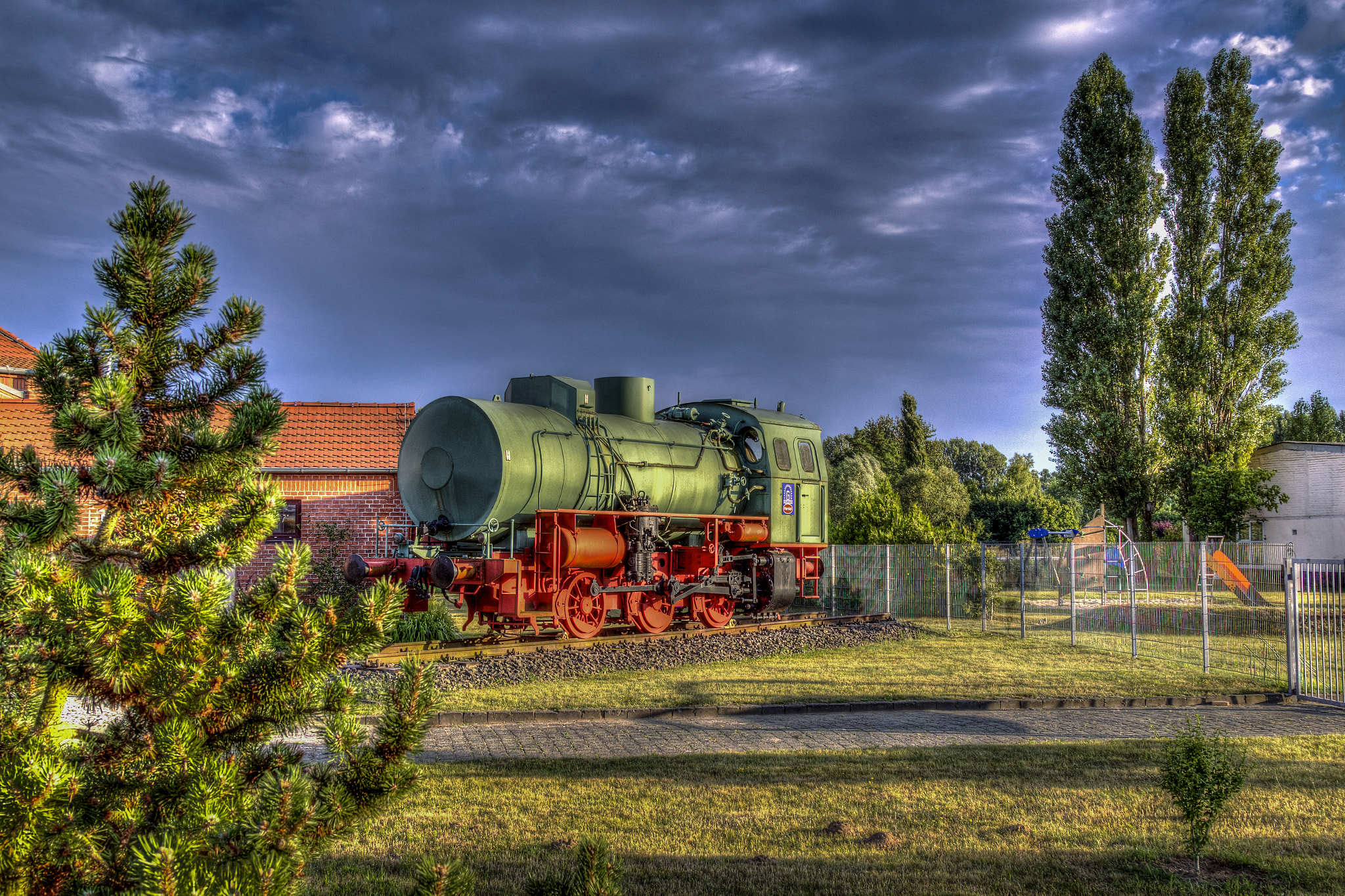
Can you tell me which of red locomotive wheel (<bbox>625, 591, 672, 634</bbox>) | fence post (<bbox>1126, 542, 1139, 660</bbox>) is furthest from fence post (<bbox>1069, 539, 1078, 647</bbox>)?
red locomotive wheel (<bbox>625, 591, 672, 634</bbox>)

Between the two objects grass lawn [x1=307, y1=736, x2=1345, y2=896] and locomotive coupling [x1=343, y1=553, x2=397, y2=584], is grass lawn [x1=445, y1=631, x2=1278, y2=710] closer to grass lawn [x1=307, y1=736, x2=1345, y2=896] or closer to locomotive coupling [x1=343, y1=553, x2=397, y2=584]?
locomotive coupling [x1=343, y1=553, x2=397, y2=584]

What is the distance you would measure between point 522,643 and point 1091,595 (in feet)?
47.9

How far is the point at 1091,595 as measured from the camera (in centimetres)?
2116

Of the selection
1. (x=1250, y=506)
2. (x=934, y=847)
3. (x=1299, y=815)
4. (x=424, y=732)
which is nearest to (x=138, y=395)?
(x=424, y=732)

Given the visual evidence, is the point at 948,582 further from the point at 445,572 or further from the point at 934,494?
the point at 934,494

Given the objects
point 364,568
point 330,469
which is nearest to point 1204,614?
point 364,568

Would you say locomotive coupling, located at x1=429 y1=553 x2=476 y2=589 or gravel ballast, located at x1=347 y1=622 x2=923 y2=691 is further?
locomotive coupling, located at x1=429 y1=553 x2=476 y2=589

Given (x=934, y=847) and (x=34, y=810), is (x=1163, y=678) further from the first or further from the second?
(x=34, y=810)

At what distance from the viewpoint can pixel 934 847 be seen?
5.67 meters

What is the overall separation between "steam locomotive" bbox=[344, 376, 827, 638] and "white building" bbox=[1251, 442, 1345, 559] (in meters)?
25.5

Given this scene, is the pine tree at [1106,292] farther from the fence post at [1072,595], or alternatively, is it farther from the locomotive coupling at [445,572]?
the locomotive coupling at [445,572]

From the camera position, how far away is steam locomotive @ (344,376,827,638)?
12609mm

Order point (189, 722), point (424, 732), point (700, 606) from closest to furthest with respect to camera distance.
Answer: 1. point (189, 722)
2. point (424, 732)
3. point (700, 606)

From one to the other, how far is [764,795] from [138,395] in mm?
5409
